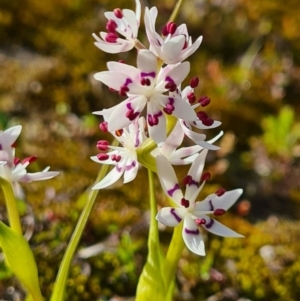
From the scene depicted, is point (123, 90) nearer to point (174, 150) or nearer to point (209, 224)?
point (174, 150)

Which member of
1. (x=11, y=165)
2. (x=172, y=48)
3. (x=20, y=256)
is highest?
(x=172, y=48)

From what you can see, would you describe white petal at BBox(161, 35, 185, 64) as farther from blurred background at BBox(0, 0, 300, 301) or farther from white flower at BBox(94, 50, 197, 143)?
blurred background at BBox(0, 0, 300, 301)

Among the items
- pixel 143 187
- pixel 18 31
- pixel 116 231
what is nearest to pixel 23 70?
pixel 18 31

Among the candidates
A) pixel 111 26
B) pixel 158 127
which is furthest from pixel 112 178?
pixel 111 26

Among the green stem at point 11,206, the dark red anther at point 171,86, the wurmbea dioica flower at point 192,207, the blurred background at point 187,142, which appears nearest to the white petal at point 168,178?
the wurmbea dioica flower at point 192,207

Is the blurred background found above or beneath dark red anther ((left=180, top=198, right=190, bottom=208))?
beneath

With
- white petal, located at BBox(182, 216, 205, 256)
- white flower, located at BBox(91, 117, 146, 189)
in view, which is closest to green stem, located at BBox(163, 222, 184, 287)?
white petal, located at BBox(182, 216, 205, 256)
